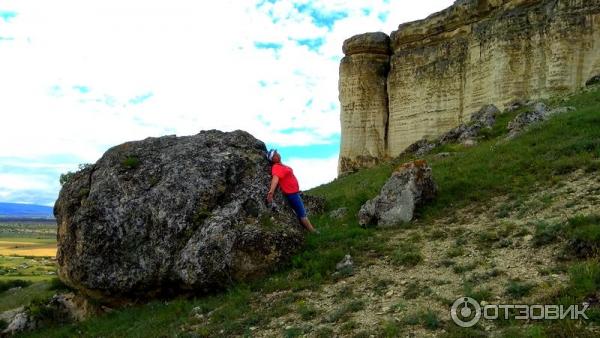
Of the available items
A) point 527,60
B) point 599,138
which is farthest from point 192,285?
point 527,60

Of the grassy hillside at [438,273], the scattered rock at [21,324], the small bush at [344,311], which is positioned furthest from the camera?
the scattered rock at [21,324]

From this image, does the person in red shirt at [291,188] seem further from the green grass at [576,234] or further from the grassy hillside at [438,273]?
the green grass at [576,234]

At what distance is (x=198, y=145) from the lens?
13.9m

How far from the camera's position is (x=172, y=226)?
1216 cm

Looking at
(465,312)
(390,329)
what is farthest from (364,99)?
(390,329)

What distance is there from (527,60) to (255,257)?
Answer: 2861 centimetres

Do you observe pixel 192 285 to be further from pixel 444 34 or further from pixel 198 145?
pixel 444 34

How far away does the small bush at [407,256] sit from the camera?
33.8ft

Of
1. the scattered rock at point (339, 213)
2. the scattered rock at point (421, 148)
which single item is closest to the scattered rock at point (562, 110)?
the scattered rock at point (421, 148)

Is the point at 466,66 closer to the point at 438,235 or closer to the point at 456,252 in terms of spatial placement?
the point at 438,235

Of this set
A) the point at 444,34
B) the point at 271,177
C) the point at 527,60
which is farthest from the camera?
the point at 444,34

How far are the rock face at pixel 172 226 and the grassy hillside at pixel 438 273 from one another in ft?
1.84

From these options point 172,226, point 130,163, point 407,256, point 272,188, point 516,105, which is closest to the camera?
point 407,256

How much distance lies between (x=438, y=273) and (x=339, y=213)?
284 inches
